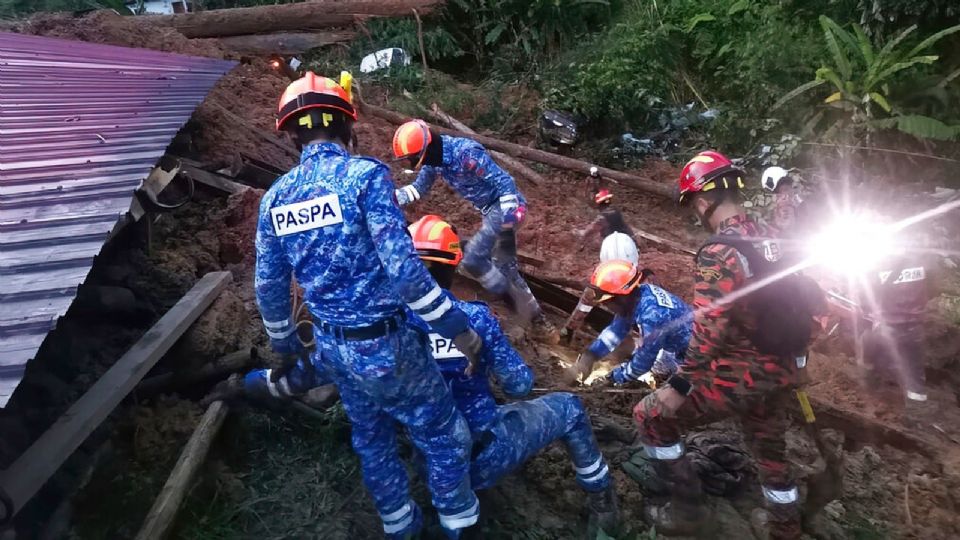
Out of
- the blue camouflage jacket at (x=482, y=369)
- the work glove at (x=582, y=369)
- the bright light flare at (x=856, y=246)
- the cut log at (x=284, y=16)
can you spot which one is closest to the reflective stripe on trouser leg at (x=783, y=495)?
the work glove at (x=582, y=369)

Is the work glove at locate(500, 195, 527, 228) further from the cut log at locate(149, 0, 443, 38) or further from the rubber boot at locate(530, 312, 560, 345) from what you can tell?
the cut log at locate(149, 0, 443, 38)

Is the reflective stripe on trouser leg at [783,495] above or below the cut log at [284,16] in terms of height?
below

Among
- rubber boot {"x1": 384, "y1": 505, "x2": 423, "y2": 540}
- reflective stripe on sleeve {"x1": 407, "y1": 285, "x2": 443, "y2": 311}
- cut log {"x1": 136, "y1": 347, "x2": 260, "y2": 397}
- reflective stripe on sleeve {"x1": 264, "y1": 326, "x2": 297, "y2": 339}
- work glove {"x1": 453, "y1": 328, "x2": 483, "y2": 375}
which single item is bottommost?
rubber boot {"x1": 384, "y1": 505, "x2": 423, "y2": 540}

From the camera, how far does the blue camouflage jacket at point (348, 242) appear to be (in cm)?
307

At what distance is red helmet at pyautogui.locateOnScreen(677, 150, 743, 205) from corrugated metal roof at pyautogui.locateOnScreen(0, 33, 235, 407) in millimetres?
3017

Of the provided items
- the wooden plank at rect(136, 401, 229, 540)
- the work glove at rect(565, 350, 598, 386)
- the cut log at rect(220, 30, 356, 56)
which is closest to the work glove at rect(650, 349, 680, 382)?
the work glove at rect(565, 350, 598, 386)

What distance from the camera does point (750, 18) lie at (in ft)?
36.8

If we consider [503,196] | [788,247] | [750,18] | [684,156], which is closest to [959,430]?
[788,247]

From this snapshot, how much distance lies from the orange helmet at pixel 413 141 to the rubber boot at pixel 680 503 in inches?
132

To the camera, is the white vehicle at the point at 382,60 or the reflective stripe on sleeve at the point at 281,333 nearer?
the reflective stripe on sleeve at the point at 281,333

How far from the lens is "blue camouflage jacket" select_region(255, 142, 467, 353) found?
3.07 meters

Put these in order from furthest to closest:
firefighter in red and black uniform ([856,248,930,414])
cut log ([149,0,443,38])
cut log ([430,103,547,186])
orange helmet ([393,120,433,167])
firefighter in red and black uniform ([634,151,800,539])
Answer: cut log ([149,0,443,38])
cut log ([430,103,547,186])
orange helmet ([393,120,433,167])
firefighter in red and black uniform ([856,248,930,414])
firefighter in red and black uniform ([634,151,800,539])

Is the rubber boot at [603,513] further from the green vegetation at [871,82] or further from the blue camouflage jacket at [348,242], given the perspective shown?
the green vegetation at [871,82]

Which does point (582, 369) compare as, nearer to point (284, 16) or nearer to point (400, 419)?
point (400, 419)
